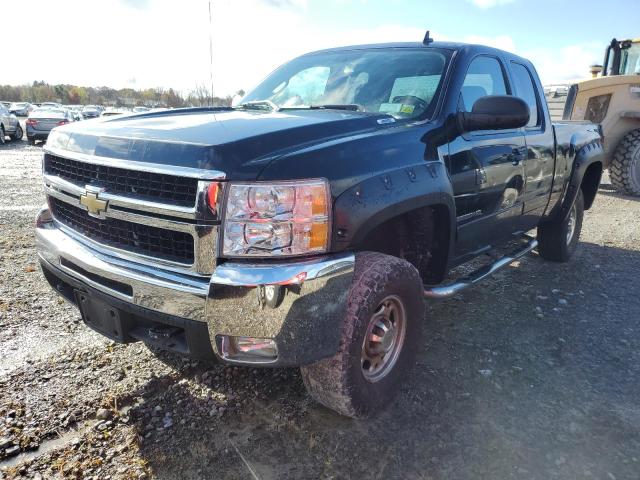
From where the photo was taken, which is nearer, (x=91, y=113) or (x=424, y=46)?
(x=424, y=46)

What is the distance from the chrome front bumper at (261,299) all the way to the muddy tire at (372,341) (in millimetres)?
134

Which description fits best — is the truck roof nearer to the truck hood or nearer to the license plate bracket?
the truck hood

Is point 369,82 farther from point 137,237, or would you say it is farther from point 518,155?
point 137,237

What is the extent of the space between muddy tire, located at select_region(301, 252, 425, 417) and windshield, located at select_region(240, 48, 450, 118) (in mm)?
1099

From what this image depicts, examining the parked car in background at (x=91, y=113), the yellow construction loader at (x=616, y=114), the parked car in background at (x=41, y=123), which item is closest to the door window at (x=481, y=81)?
the yellow construction loader at (x=616, y=114)

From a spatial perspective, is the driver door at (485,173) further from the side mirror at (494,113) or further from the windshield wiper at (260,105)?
the windshield wiper at (260,105)

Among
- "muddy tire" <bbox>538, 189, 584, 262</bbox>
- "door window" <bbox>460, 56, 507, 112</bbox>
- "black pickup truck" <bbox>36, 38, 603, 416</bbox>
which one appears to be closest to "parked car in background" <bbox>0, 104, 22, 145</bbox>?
"black pickup truck" <bbox>36, 38, 603, 416</bbox>

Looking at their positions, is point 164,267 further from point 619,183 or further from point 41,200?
point 619,183

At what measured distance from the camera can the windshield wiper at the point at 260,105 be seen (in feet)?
11.1

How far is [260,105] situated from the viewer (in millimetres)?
3525

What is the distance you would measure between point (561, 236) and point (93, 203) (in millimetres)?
4590

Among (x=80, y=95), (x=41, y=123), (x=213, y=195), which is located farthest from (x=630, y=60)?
(x=80, y=95)

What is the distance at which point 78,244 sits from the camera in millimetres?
2637

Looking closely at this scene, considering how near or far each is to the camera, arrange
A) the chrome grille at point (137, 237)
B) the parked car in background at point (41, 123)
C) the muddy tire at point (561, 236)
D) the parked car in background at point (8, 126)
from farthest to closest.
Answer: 1. the parked car in background at point (41, 123)
2. the parked car in background at point (8, 126)
3. the muddy tire at point (561, 236)
4. the chrome grille at point (137, 237)
